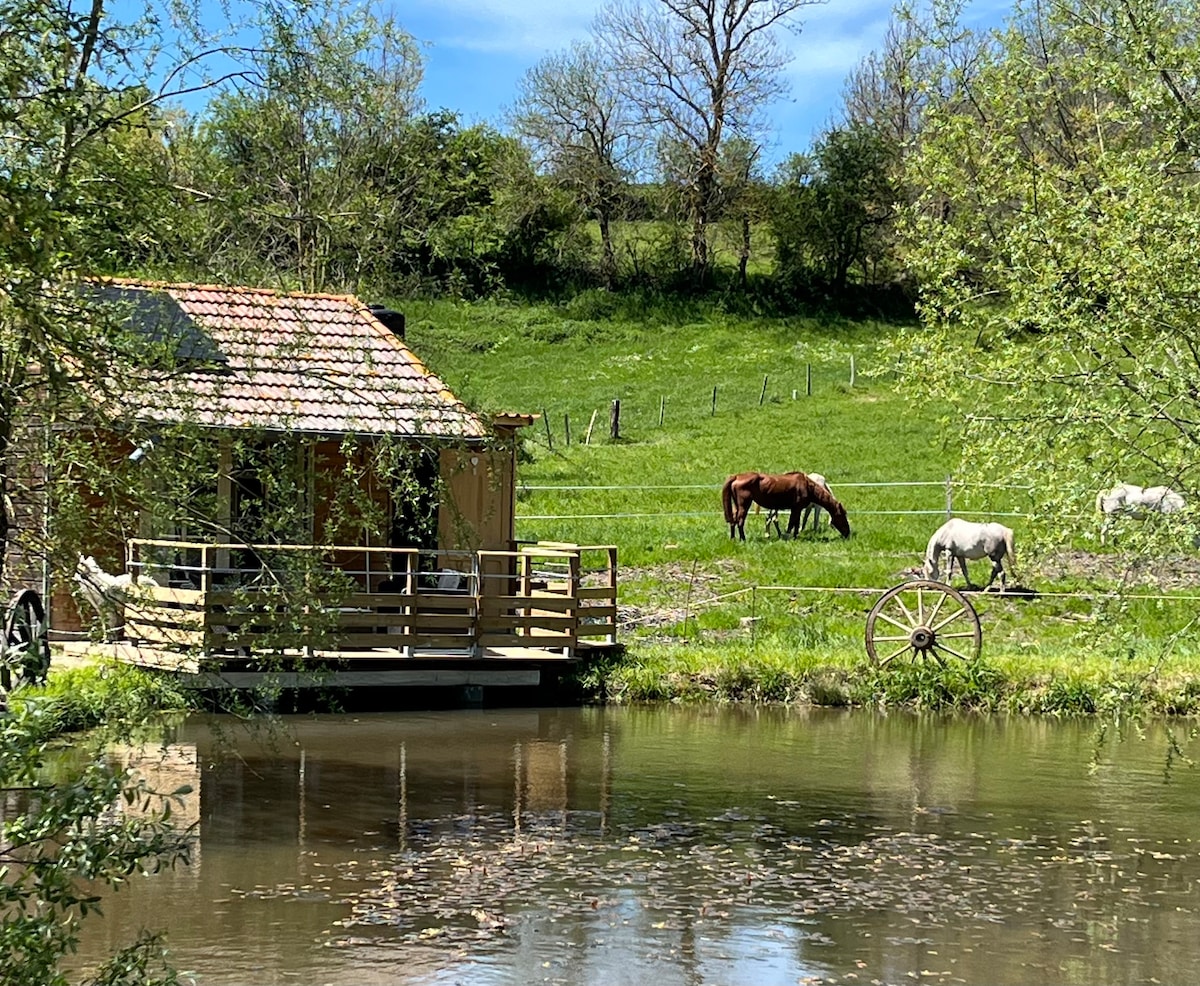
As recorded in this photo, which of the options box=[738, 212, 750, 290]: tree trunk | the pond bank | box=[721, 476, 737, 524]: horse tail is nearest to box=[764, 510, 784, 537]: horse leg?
box=[721, 476, 737, 524]: horse tail

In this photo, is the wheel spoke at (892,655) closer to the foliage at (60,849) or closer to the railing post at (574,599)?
the railing post at (574,599)

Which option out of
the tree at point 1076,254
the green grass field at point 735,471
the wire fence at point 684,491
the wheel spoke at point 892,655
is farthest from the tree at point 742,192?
the tree at point 1076,254

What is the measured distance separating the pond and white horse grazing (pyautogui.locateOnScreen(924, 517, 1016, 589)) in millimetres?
4437

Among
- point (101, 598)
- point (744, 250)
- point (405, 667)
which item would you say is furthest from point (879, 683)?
point (744, 250)

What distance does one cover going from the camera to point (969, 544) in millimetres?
20562

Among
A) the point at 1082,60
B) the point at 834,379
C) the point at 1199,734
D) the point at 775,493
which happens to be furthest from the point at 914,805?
the point at 834,379

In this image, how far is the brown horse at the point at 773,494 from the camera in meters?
23.8

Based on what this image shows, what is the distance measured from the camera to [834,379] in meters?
37.3

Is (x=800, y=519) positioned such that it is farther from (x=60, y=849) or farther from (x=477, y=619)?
(x=60, y=849)

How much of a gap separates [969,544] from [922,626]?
307 cm

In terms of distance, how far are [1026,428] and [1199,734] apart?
700cm

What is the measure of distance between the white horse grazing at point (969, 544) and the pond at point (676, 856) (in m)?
4.44

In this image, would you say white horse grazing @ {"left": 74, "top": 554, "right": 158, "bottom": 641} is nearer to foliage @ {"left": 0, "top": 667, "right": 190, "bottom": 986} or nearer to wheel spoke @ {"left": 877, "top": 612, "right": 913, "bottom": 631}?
foliage @ {"left": 0, "top": 667, "right": 190, "bottom": 986}

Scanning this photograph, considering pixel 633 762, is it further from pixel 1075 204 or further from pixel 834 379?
pixel 834 379
